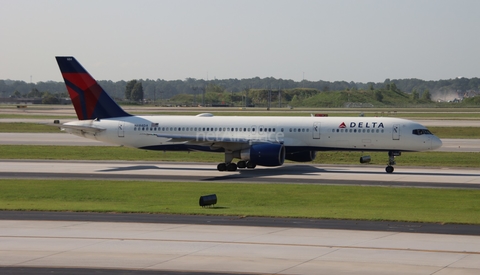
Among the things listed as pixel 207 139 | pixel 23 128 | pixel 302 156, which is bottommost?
pixel 23 128

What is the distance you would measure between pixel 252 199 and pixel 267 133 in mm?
17711

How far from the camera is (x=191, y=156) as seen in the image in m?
65.3

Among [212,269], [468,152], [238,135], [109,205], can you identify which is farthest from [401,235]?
[468,152]

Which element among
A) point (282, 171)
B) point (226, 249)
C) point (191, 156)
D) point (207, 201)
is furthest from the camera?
point (191, 156)

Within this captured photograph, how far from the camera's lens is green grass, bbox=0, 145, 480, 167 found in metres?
60.5

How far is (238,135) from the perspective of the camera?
5547cm

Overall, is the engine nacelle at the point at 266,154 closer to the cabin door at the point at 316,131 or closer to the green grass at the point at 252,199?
the cabin door at the point at 316,131

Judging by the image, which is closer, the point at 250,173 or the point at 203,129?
the point at 250,173

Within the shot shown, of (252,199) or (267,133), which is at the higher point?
(267,133)

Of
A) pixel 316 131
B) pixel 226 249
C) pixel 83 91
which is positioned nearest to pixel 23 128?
pixel 83 91

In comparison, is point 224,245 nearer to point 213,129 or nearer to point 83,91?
point 213,129

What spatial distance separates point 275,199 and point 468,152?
35.7 m

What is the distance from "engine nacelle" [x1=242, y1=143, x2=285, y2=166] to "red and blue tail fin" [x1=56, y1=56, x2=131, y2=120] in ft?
44.9

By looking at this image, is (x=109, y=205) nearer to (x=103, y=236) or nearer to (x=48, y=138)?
(x=103, y=236)
